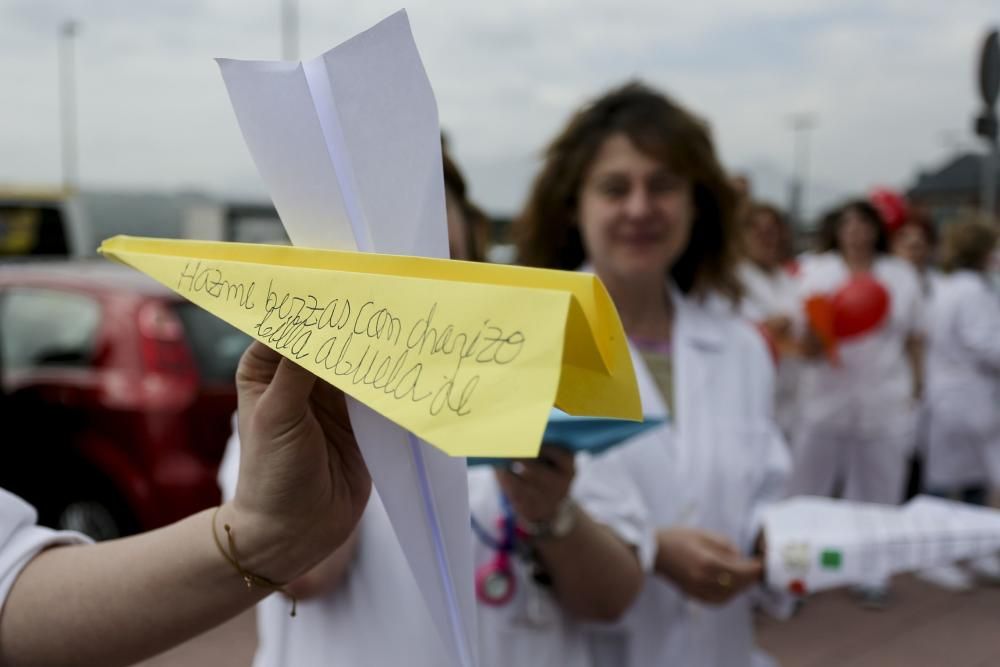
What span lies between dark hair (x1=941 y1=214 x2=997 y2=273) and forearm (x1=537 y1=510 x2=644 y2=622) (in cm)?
444

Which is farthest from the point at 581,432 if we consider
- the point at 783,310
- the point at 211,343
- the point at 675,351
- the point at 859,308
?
the point at 859,308

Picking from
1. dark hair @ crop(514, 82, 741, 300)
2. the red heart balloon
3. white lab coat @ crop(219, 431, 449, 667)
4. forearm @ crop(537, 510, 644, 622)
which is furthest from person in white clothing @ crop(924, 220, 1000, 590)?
white lab coat @ crop(219, 431, 449, 667)

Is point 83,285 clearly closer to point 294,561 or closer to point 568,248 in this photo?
point 568,248

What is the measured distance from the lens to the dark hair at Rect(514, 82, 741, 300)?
1.84 m

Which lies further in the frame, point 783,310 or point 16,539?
point 783,310

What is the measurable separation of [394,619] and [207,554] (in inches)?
13.1

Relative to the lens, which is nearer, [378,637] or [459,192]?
[378,637]

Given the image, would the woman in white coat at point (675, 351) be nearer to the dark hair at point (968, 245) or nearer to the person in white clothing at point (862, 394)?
the person in white clothing at point (862, 394)

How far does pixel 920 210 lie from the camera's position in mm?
6402

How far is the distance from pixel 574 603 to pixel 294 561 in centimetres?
72

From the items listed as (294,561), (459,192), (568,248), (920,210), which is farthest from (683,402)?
(920,210)

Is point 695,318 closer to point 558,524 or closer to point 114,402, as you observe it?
point 558,524

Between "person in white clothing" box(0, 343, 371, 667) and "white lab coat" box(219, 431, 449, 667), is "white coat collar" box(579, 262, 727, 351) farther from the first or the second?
"person in white clothing" box(0, 343, 371, 667)

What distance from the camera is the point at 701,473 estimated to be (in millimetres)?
1738
